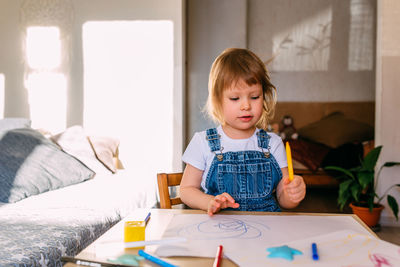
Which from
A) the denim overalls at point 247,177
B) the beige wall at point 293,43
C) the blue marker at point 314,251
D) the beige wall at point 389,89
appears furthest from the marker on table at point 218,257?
the beige wall at point 293,43

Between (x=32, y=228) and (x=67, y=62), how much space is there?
2.14m

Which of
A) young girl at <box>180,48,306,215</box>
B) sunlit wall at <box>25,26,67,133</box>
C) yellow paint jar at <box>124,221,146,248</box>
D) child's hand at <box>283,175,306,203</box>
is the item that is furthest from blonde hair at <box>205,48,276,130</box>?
sunlit wall at <box>25,26,67,133</box>

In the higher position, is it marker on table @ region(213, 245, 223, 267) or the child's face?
the child's face

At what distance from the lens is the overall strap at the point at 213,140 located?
1.21m

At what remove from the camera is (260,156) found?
1.18 m

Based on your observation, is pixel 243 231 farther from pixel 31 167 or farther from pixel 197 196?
pixel 31 167

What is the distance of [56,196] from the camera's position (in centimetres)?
188

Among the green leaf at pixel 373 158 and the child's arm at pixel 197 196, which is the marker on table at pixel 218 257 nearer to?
the child's arm at pixel 197 196

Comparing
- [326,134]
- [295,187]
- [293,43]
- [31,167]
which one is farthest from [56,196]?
[293,43]

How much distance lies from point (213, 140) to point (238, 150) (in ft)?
0.31

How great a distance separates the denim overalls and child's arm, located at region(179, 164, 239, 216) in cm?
5

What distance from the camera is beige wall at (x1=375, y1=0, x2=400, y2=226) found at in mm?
2881

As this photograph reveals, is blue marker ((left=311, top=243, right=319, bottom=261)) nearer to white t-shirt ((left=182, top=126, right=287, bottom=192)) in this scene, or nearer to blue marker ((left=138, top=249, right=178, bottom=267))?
blue marker ((left=138, top=249, right=178, bottom=267))

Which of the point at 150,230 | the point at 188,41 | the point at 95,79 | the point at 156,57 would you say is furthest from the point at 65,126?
the point at 150,230
